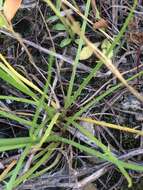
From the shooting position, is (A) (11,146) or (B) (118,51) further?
(B) (118,51)

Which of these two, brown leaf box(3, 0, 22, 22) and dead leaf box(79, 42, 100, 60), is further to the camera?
dead leaf box(79, 42, 100, 60)

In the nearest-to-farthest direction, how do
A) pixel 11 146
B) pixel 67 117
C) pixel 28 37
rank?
pixel 11 146 → pixel 67 117 → pixel 28 37

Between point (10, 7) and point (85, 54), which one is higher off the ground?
point (10, 7)

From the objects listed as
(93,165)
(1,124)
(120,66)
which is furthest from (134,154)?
(1,124)

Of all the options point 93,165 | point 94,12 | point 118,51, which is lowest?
point 93,165

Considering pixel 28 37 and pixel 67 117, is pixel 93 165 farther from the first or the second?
pixel 28 37

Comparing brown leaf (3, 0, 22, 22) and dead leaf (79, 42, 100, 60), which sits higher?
brown leaf (3, 0, 22, 22)

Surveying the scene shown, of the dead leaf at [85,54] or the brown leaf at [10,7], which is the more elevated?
the brown leaf at [10,7]

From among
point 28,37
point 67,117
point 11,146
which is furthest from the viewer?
point 28,37

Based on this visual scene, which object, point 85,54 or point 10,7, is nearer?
point 10,7

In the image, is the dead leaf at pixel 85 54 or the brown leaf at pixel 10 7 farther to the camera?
the dead leaf at pixel 85 54

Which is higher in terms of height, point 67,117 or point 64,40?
point 64,40
